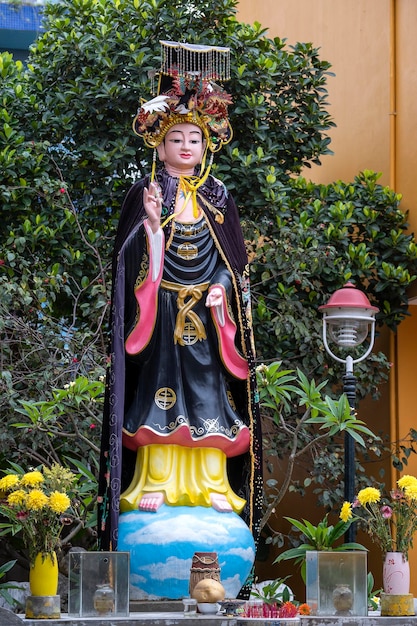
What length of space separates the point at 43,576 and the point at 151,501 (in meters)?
1.11

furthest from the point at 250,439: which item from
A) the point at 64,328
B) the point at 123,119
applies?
the point at 123,119

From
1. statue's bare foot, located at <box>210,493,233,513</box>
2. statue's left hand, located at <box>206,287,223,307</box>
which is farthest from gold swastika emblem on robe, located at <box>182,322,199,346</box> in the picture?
statue's bare foot, located at <box>210,493,233,513</box>

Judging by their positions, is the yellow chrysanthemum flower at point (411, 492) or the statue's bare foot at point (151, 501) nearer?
the yellow chrysanthemum flower at point (411, 492)

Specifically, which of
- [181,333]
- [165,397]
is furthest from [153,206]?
[165,397]

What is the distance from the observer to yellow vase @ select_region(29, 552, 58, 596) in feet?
22.8

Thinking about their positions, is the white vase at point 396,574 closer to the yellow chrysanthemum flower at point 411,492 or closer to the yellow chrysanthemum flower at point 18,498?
the yellow chrysanthemum flower at point 411,492

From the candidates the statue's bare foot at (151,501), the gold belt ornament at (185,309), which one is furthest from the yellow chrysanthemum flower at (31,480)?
the gold belt ornament at (185,309)

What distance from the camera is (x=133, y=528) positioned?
25.7 feet

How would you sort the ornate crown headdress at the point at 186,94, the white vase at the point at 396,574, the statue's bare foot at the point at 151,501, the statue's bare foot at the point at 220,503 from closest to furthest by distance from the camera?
the white vase at the point at 396,574 < the statue's bare foot at the point at 151,501 < the statue's bare foot at the point at 220,503 < the ornate crown headdress at the point at 186,94

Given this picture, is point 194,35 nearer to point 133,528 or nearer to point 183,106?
point 183,106

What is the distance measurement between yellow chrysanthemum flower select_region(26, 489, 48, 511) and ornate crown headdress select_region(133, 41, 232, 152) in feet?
8.44

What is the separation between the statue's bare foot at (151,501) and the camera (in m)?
7.88

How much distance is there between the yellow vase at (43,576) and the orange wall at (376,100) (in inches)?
231

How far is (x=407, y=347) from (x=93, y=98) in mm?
3652
